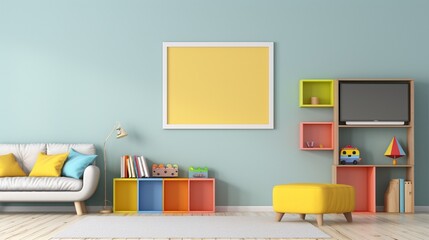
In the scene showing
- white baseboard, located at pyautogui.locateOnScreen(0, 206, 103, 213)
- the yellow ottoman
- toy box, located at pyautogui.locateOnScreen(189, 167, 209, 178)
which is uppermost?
toy box, located at pyautogui.locateOnScreen(189, 167, 209, 178)

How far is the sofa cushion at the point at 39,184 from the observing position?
7.79m

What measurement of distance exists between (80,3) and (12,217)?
258cm

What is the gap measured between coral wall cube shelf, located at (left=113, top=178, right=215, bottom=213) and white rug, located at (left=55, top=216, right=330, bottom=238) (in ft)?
2.40

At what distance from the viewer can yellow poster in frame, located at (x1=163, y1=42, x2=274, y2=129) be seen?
8484mm

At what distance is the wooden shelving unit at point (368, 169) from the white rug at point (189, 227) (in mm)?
1337

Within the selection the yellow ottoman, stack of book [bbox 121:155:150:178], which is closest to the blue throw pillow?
stack of book [bbox 121:155:150:178]

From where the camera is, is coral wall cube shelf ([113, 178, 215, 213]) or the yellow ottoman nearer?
the yellow ottoman

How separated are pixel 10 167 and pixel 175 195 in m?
1.84

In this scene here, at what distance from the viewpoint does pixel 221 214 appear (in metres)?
8.06

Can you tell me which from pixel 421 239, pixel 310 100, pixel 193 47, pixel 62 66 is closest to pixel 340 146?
pixel 310 100

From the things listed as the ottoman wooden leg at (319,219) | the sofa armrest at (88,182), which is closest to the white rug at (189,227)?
the ottoman wooden leg at (319,219)

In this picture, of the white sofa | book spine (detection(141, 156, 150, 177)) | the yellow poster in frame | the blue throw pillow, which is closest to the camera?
the white sofa

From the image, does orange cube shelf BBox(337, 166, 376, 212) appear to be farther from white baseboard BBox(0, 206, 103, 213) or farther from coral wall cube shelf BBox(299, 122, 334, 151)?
white baseboard BBox(0, 206, 103, 213)

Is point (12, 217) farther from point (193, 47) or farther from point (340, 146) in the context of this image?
point (340, 146)
